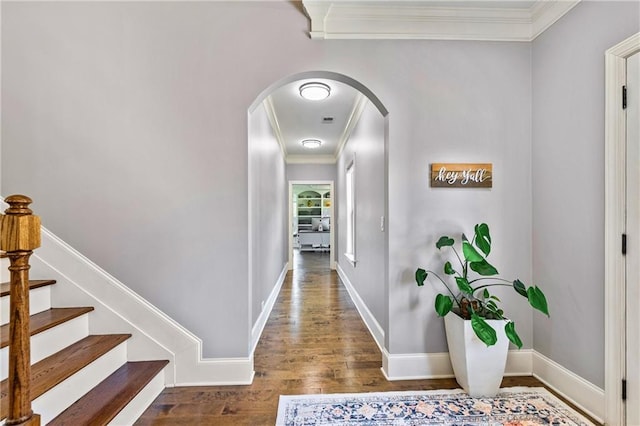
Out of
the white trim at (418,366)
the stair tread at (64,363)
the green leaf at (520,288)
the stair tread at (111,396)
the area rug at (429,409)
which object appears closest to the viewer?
the stair tread at (64,363)

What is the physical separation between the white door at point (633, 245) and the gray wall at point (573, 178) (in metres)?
0.13

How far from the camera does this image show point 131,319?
213cm

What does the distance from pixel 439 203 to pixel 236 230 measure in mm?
1598

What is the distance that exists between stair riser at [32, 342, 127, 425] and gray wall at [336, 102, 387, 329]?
78.4 inches

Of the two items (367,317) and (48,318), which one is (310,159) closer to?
(367,317)

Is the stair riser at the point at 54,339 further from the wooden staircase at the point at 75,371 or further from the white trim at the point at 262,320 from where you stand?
the white trim at the point at 262,320

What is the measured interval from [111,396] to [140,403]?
0.65ft

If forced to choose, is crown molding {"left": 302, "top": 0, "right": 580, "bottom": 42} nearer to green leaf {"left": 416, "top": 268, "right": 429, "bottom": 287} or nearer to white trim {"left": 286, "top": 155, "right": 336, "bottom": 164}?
green leaf {"left": 416, "top": 268, "right": 429, "bottom": 287}

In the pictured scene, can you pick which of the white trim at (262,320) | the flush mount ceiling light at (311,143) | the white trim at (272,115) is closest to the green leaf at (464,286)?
the white trim at (262,320)

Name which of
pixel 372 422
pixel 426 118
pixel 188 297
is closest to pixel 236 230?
pixel 188 297

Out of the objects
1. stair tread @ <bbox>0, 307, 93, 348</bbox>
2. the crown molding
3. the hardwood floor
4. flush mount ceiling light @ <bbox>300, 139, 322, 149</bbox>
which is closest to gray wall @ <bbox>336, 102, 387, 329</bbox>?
the hardwood floor

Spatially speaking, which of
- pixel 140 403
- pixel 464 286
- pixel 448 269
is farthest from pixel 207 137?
pixel 464 286

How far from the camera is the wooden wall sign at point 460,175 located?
2.26 metres

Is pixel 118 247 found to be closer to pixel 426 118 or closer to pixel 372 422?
pixel 372 422
